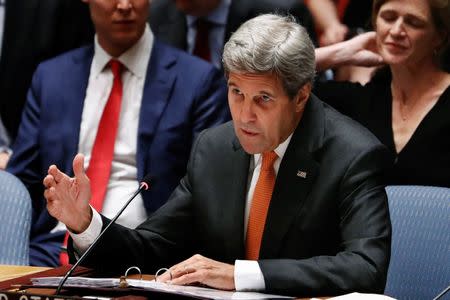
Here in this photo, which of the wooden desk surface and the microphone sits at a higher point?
the microphone

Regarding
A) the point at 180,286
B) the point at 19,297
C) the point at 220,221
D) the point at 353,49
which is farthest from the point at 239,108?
the point at 353,49

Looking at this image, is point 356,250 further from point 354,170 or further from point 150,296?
point 150,296

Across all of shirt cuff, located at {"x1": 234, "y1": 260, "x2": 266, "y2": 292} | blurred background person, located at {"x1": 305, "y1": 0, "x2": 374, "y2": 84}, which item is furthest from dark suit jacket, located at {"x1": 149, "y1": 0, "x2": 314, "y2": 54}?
shirt cuff, located at {"x1": 234, "y1": 260, "x2": 266, "y2": 292}

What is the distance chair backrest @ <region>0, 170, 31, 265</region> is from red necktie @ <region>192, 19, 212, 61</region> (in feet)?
4.75

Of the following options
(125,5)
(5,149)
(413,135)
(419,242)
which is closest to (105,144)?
(125,5)

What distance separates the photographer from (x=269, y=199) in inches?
108

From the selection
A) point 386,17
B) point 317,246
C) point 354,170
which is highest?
point 386,17

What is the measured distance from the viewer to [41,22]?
4.42 m

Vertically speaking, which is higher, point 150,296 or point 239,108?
point 239,108

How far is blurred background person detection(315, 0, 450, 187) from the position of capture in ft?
11.8

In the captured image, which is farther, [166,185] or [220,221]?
[166,185]

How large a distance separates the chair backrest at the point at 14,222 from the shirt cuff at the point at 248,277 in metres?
0.92

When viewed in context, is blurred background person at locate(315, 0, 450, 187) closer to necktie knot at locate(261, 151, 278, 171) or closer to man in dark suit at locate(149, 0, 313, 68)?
man in dark suit at locate(149, 0, 313, 68)

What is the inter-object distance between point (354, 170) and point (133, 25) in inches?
60.0
